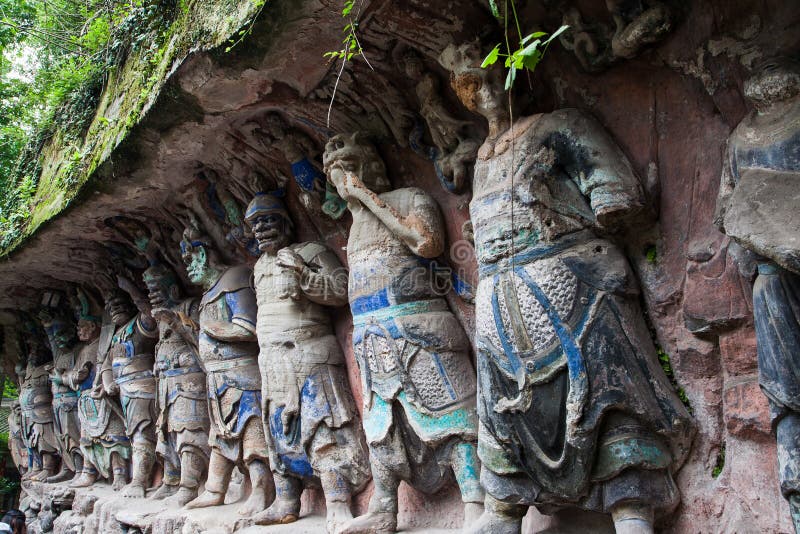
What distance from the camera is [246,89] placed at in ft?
13.0

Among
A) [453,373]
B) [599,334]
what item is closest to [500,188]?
[599,334]

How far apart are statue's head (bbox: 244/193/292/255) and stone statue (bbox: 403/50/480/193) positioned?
5.07 feet

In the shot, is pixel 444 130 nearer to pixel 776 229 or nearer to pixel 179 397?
pixel 776 229

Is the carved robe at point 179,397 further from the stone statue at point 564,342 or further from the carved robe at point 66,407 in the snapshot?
the stone statue at point 564,342

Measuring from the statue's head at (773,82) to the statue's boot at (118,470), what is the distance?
682 centimetres

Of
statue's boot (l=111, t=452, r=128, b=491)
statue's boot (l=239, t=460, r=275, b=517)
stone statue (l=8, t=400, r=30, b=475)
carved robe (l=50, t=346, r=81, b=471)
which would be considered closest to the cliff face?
statue's boot (l=239, t=460, r=275, b=517)

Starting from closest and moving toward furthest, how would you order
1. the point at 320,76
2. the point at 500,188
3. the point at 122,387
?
the point at 500,188 < the point at 320,76 < the point at 122,387

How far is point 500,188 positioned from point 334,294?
1.72m

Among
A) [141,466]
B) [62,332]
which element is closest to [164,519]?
[141,466]

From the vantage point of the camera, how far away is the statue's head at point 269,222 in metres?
4.77

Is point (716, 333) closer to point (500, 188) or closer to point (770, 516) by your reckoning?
point (770, 516)

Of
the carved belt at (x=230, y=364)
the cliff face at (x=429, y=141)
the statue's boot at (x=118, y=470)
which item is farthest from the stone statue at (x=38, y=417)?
the carved belt at (x=230, y=364)

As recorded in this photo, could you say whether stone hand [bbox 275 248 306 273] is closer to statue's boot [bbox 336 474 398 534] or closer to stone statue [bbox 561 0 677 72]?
statue's boot [bbox 336 474 398 534]

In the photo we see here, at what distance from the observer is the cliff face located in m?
2.56
